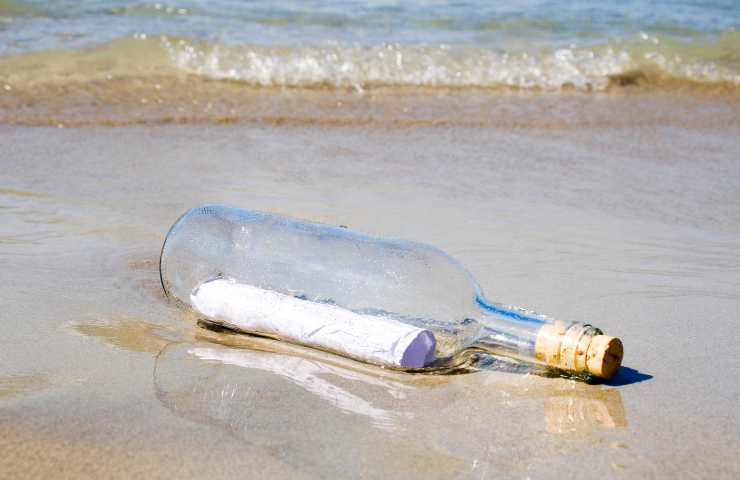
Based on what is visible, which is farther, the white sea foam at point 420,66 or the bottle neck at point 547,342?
the white sea foam at point 420,66

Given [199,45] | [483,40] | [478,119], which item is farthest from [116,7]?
[478,119]

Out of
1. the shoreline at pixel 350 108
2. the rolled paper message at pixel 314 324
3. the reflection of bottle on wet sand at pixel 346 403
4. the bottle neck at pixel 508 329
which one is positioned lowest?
the shoreline at pixel 350 108

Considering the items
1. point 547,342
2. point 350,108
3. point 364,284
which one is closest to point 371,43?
point 350,108

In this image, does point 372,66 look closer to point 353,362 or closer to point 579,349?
point 353,362

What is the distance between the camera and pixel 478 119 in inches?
196

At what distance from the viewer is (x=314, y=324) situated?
1.91m

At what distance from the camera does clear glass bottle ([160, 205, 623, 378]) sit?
1.77m

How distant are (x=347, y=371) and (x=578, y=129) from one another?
11.0 feet

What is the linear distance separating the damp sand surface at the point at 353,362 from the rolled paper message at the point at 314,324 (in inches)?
1.5

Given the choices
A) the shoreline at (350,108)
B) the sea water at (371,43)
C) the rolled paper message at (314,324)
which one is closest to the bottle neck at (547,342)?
the rolled paper message at (314,324)

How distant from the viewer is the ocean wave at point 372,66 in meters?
5.61

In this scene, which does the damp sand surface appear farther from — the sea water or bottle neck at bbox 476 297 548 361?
the sea water

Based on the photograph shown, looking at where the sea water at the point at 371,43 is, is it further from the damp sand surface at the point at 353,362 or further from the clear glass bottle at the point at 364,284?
the clear glass bottle at the point at 364,284

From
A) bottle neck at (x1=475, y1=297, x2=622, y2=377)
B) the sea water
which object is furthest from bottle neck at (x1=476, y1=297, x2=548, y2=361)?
the sea water
